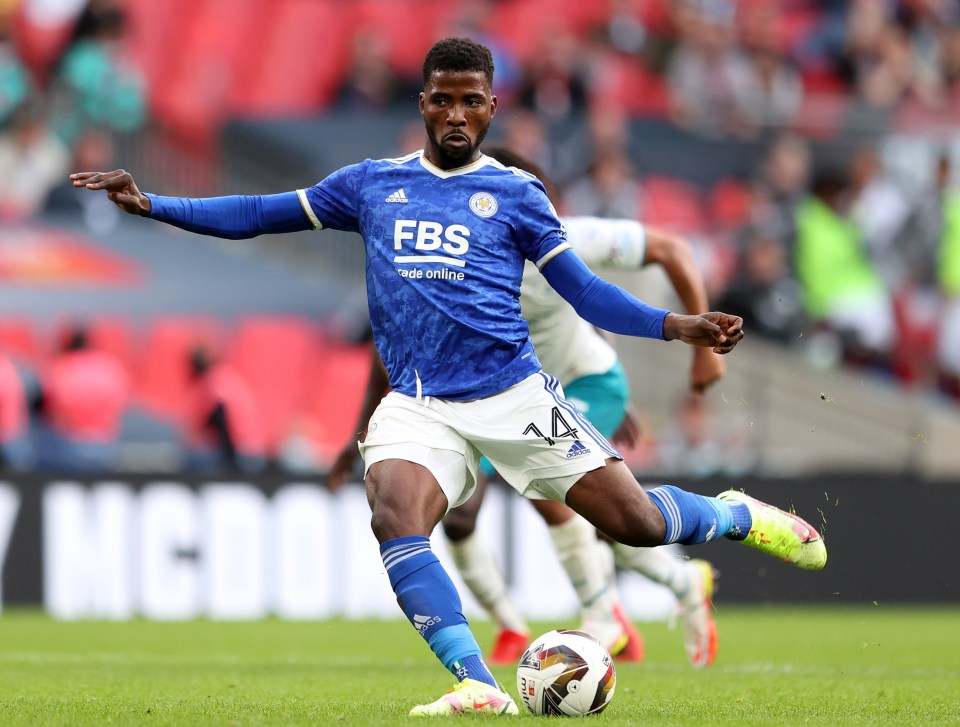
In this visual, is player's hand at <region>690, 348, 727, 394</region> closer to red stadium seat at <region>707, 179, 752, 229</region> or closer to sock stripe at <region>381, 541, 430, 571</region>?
sock stripe at <region>381, 541, 430, 571</region>

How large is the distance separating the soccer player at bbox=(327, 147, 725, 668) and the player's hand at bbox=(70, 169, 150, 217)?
6.88ft

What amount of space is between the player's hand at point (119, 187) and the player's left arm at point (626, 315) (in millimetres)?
1388

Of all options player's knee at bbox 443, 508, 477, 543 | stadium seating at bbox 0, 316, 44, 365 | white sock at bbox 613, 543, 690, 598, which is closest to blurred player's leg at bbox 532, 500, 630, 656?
white sock at bbox 613, 543, 690, 598

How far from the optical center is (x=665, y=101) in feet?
59.7

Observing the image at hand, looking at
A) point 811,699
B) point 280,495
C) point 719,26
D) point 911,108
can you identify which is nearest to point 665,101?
point 719,26

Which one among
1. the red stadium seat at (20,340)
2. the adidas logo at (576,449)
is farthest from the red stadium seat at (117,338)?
the adidas logo at (576,449)

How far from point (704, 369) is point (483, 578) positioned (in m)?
1.91

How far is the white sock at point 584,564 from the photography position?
8.33 meters

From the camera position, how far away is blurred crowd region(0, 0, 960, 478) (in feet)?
52.1

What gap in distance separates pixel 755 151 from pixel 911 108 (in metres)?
1.62

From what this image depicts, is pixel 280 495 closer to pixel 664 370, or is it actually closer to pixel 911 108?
pixel 664 370

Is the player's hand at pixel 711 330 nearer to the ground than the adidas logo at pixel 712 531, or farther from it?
farther from it

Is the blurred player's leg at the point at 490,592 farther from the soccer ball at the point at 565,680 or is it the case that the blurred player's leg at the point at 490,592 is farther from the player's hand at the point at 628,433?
the soccer ball at the point at 565,680

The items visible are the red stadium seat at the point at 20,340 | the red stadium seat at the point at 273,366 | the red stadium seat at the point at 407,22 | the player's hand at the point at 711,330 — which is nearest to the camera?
the player's hand at the point at 711,330
